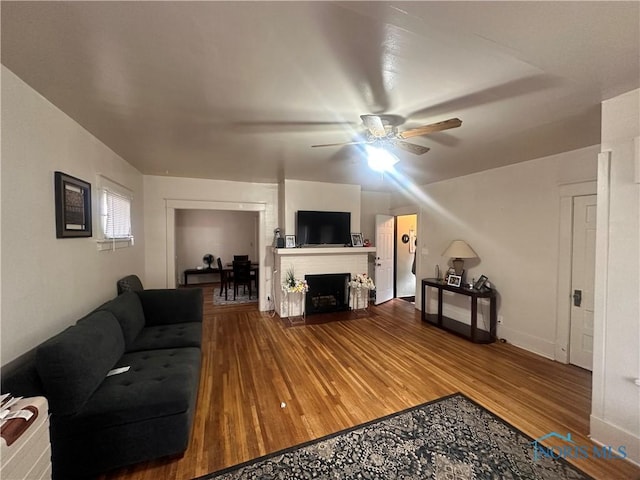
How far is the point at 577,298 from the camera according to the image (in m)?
2.87

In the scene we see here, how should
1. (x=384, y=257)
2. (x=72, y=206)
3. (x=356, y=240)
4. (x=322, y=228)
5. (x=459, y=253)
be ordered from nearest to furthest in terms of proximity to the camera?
(x=72, y=206), (x=459, y=253), (x=322, y=228), (x=356, y=240), (x=384, y=257)

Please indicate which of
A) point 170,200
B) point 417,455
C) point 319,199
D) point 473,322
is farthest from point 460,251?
point 170,200

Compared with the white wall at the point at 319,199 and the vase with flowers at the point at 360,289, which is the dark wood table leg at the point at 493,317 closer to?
the vase with flowers at the point at 360,289

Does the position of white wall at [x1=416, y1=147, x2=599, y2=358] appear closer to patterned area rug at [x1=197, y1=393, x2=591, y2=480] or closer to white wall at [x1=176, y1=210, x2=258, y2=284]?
patterned area rug at [x1=197, y1=393, x2=591, y2=480]

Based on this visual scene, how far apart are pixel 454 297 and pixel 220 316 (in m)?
4.19

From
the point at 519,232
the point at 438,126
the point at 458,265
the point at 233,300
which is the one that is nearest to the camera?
the point at 438,126

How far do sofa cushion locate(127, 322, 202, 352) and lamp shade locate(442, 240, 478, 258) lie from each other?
12.0 ft

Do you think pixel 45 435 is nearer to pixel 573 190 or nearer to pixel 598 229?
pixel 598 229

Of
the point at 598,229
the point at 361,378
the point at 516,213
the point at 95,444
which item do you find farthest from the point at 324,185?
the point at 95,444

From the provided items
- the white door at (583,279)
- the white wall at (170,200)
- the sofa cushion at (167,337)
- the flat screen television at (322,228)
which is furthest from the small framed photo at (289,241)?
the white door at (583,279)

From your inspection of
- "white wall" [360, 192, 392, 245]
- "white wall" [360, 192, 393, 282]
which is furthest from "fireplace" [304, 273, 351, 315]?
"white wall" [360, 192, 392, 245]

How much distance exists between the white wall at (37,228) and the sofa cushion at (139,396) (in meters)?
0.53

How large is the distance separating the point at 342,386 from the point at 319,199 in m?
3.21

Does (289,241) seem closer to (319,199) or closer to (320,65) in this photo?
(319,199)
